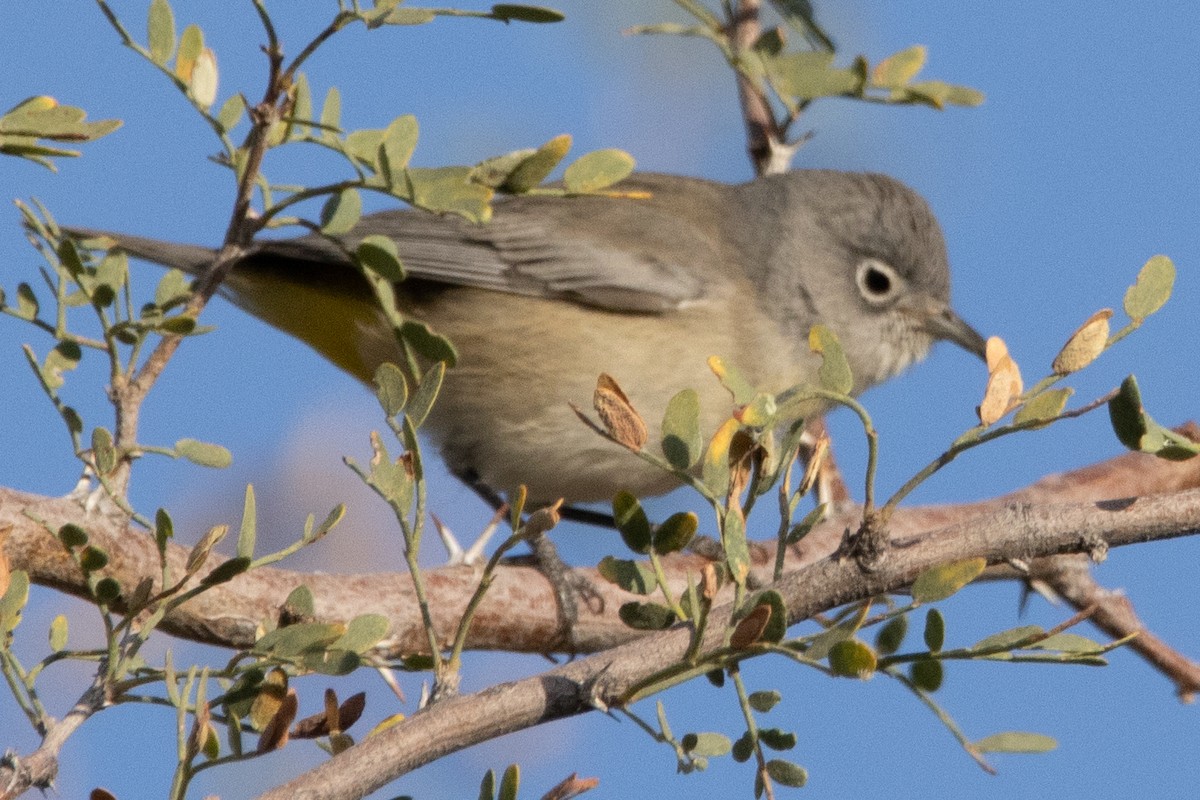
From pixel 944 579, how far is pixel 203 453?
120cm

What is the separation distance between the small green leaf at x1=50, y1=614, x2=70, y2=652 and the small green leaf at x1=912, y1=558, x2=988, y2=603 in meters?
1.16

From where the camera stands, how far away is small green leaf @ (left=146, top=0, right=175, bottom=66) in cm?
217

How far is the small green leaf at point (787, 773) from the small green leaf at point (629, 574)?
30 cm

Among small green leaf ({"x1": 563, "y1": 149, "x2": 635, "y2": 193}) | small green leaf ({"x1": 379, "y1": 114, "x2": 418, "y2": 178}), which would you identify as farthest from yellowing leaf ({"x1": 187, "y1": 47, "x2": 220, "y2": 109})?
small green leaf ({"x1": 563, "y1": 149, "x2": 635, "y2": 193})

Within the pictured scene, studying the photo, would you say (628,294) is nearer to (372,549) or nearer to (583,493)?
(583,493)

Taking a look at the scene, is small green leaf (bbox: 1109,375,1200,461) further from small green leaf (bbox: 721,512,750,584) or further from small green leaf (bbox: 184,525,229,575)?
small green leaf (bbox: 184,525,229,575)

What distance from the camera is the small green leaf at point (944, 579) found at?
5.39 ft

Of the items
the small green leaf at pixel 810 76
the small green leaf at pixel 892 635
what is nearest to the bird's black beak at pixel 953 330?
the small green leaf at pixel 810 76

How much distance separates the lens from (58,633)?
6.27 ft

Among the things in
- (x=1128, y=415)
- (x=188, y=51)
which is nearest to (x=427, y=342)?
(x=188, y=51)

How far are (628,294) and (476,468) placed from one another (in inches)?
31.3

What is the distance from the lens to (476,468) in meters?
4.71

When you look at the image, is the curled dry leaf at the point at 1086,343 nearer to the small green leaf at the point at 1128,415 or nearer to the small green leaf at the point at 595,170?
the small green leaf at the point at 1128,415

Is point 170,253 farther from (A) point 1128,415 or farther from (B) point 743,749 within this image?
(A) point 1128,415
